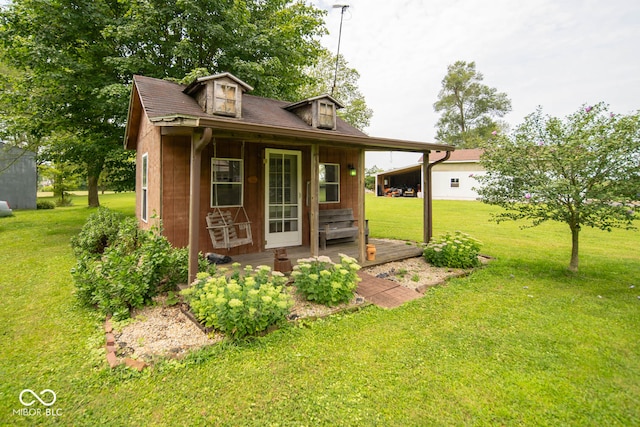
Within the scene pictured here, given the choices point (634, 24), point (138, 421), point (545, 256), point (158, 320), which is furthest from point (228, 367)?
point (634, 24)

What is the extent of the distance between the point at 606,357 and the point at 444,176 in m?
24.2

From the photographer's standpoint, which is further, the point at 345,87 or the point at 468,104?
the point at 468,104

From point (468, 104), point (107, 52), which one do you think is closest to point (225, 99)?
point (107, 52)

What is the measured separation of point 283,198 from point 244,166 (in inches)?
43.5

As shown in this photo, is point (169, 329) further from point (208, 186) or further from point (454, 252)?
point (454, 252)

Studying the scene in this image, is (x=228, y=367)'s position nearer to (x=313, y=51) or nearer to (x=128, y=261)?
(x=128, y=261)

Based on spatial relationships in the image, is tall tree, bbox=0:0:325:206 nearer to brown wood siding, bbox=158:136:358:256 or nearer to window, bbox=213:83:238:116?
window, bbox=213:83:238:116

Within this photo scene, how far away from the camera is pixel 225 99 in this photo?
648 cm

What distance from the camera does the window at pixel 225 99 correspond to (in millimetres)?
6391

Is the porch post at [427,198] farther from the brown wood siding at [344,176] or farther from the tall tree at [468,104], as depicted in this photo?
the tall tree at [468,104]

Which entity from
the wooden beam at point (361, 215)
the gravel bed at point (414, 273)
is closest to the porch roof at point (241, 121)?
the wooden beam at point (361, 215)

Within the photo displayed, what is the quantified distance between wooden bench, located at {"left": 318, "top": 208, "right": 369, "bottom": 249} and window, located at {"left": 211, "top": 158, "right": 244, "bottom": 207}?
1846 millimetres

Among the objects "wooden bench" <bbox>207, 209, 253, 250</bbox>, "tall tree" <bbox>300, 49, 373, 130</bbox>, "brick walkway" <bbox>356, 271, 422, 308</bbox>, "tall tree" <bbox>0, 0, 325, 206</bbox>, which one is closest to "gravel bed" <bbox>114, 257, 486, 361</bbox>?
"brick walkway" <bbox>356, 271, 422, 308</bbox>

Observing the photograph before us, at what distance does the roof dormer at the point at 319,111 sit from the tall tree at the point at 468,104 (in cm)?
2867
